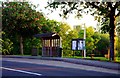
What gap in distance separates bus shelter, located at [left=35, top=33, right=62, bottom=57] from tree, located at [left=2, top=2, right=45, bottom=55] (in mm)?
11320

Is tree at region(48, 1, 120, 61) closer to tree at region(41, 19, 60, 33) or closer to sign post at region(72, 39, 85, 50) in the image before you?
sign post at region(72, 39, 85, 50)

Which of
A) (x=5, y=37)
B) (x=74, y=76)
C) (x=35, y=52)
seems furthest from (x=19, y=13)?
(x=74, y=76)

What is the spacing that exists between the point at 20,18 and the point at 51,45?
1281 cm

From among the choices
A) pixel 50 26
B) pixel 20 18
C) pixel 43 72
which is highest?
pixel 20 18

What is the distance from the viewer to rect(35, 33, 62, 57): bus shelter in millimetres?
35188

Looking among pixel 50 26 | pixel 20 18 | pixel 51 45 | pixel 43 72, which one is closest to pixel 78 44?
pixel 51 45

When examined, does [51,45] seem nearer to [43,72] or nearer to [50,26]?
[50,26]

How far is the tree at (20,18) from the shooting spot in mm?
47469

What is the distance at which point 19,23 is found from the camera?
4831cm

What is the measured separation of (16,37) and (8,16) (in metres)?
6.26

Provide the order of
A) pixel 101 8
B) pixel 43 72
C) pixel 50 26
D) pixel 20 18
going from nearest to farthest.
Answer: pixel 43 72 → pixel 101 8 → pixel 20 18 → pixel 50 26

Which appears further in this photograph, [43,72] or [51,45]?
[51,45]

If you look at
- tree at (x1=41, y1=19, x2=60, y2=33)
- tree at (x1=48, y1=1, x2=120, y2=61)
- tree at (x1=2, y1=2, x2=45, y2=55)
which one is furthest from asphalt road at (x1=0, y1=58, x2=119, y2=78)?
tree at (x1=41, y1=19, x2=60, y2=33)

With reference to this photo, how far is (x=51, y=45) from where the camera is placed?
119 feet
